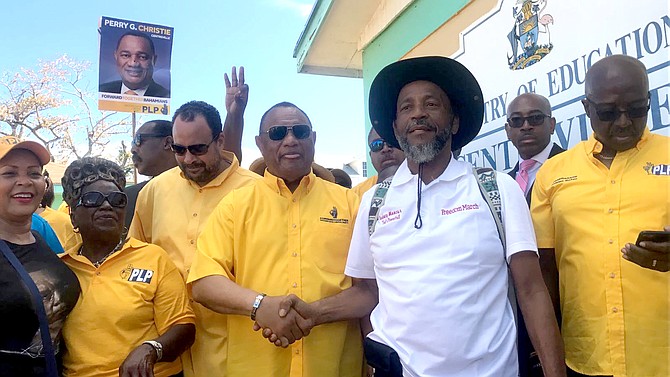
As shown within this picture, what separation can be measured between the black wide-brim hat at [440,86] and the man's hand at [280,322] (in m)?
1.10

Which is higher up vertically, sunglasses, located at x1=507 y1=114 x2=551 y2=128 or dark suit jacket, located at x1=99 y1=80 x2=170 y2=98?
dark suit jacket, located at x1=99 y1=80 x2=170 y2=98

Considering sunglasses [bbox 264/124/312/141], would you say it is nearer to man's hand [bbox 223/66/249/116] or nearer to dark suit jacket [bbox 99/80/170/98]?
man's hand [bbox 223/66/249/116]

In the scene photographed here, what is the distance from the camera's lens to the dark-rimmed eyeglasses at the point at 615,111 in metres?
2.28

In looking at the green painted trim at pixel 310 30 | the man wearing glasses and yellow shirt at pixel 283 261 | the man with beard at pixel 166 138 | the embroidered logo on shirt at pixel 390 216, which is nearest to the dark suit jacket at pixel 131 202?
the man with beard at pixel 166 138

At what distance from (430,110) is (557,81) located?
6.67 feet

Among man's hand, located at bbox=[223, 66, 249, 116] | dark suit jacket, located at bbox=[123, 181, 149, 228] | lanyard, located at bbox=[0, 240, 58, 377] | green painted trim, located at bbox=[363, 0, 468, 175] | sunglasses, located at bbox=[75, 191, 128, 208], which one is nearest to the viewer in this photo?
lanyard, located at bbox=[0, 240, 58, 377]

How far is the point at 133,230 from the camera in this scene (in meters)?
3.40

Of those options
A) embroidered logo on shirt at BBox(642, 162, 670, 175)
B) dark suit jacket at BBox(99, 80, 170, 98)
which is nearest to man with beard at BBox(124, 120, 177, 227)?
dark suit jacket at BBox(99, 80, 170, 98)

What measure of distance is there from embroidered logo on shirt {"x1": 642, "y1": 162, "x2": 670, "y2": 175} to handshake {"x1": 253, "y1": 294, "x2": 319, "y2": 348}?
1.68 m

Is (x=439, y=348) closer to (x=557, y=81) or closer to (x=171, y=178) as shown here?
(x=171, y=178)

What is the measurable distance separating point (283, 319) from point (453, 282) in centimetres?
81

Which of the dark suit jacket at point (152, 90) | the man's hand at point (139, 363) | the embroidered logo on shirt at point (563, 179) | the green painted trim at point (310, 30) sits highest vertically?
the green painted trim at point (310, 30)

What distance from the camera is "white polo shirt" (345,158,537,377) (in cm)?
196

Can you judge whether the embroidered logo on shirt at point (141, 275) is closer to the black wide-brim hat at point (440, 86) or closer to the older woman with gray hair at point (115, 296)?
the older woman with gray hair at point (115, 296)
